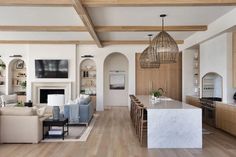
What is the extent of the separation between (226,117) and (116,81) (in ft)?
25.3

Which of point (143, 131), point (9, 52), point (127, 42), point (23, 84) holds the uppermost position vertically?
point (127, 42)

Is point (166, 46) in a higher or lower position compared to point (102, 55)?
lower

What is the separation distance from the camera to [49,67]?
11492mm

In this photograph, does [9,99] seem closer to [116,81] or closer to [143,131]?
[116,81]

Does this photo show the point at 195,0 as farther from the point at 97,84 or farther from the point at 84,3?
the point at 97,84

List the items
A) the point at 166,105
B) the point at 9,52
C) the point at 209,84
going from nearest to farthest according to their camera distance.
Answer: the point at 166,105 → the point at 209,84 → the point at 9,52

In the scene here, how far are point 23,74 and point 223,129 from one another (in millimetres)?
9343

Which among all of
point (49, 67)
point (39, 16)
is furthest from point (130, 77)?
point (39, 16)

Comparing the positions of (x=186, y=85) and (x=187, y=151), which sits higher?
(x=186, y=85)

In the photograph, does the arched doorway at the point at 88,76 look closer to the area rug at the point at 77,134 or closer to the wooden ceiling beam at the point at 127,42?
the wooden ceiling beam at the point at 127,42

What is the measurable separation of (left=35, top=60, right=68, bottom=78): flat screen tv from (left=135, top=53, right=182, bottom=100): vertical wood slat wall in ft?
11.1

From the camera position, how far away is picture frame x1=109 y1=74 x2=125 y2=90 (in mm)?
13781

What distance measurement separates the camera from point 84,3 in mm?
5012

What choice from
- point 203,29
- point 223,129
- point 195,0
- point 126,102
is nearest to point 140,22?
point 203,29
